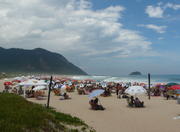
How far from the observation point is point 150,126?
35.7ft

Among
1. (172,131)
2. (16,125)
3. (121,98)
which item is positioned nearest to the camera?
(16,125)

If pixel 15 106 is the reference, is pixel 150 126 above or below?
below

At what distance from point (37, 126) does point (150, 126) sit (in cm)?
605

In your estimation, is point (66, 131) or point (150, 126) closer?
point (66, 131)

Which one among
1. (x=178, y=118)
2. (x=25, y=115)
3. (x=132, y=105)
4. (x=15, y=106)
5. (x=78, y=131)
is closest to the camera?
(x=25, y=115)

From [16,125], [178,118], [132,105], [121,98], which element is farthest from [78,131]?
[121,98]

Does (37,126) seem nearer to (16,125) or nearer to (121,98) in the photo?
(16,125)

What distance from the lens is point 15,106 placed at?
8.70 metres

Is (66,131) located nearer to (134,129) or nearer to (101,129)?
(101,129)

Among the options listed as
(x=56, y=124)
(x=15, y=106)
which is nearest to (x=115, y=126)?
(x=56, y=124)

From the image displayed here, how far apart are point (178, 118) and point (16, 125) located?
950 cm

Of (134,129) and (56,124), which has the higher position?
(56,124)

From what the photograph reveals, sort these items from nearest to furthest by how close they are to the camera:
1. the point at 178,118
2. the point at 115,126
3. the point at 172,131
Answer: the point at 172,131 < the point at 115,126 < the point at 178,118

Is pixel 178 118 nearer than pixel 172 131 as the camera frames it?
No
